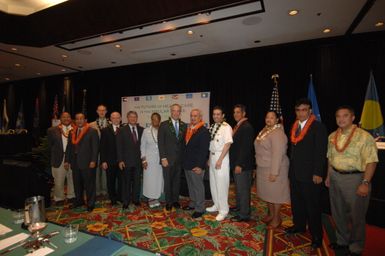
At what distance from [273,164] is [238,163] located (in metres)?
0.53

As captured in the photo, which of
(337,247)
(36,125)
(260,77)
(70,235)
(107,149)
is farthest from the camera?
(36,125)

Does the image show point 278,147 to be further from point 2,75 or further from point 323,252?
point 2,75

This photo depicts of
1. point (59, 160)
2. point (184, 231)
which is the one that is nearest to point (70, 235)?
point (184, 231)

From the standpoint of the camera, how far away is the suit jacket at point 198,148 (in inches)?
127

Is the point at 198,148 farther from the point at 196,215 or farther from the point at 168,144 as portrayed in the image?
the point at 196,215

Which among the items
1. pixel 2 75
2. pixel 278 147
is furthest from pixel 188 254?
pixel 2 75

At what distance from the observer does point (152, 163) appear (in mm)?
3770

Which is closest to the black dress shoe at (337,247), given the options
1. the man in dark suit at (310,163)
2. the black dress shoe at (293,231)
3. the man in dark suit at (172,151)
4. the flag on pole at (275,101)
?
the man in dark suit at (310,163)

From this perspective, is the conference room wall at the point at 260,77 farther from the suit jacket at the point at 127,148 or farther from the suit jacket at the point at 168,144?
the suit jacket at the point at 127,148

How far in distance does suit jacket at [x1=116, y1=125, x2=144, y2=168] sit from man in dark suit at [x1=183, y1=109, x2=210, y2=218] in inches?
35.2

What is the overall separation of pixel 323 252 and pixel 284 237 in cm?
43

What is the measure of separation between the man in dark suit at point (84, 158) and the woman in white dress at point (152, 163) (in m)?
0.82

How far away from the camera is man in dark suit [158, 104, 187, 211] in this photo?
3504 millimetres

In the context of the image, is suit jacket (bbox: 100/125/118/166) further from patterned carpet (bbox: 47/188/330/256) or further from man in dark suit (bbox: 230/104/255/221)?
man in dark suit (bbox: 230/104/255/221)
